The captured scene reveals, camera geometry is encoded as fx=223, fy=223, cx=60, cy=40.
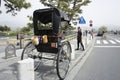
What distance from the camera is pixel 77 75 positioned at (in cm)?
807

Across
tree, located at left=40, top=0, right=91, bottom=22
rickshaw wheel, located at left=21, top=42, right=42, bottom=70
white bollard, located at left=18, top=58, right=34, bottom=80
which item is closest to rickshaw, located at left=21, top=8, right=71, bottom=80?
rickshaw wheel, located at left=21, top=42, right=42, bottom=70

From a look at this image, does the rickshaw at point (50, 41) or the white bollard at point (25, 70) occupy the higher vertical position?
the rickshaw at point (50, 41)

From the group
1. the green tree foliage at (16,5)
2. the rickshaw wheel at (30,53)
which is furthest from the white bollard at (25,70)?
the green tree foliage at (16,5)

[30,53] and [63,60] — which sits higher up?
[30,53]

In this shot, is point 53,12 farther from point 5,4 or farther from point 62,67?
point 5,4

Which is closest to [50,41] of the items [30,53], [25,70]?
[30,53]

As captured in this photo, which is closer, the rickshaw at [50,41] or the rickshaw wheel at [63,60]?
the rickshaw wheel at [63,60]

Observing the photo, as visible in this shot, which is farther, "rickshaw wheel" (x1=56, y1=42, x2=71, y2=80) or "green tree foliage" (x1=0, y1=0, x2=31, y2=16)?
"green tree foliage" (x1=0, y1=0, x2=31, y2=16)

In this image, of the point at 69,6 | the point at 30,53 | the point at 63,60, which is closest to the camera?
the point at 63,60

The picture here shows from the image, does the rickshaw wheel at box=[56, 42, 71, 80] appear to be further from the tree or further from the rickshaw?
the tree

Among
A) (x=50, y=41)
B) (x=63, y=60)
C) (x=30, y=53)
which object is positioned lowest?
(x=63, y=60)

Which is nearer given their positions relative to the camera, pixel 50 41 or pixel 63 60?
pixel 63 60

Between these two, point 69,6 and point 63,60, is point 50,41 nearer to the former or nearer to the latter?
point 63,60

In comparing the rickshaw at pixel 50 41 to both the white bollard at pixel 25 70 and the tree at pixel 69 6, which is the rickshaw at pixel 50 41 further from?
the tree at pixel 69 6
